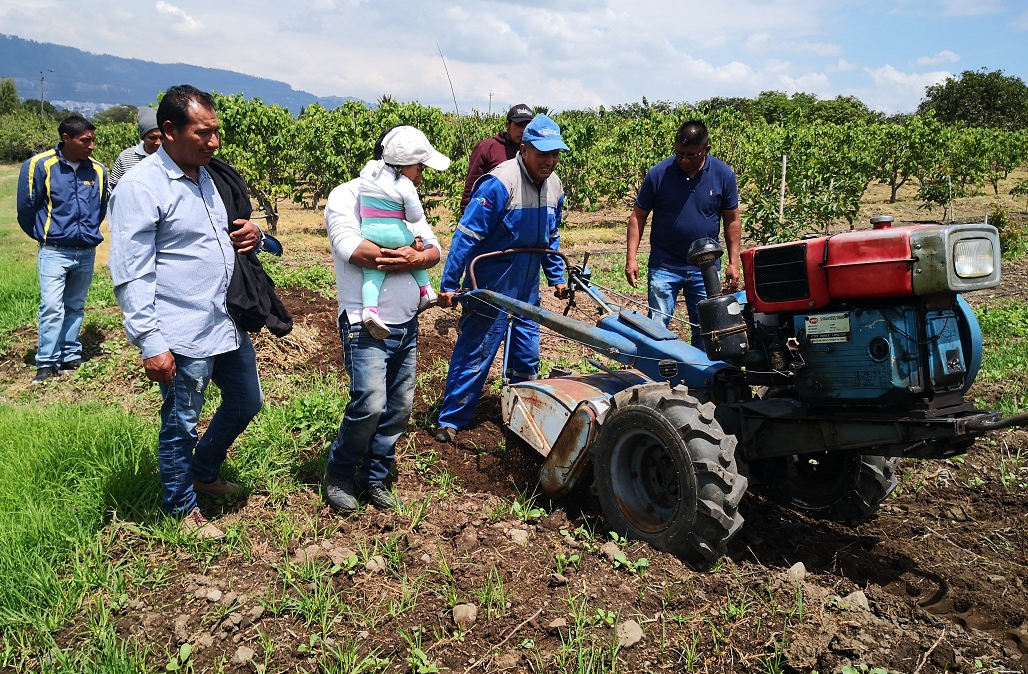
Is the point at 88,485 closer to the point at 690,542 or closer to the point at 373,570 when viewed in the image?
the point at 373,570

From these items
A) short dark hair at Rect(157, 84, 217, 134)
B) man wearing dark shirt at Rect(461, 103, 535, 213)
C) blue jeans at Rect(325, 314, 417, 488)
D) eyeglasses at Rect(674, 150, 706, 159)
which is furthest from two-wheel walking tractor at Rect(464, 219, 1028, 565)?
man wearing dark shirt at Rect(461, 103, 535, 213)

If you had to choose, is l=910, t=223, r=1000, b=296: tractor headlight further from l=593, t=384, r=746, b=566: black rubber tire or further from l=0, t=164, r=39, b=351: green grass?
l=0, t=164, r=39, b=351: green grass

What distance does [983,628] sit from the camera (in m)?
2.76

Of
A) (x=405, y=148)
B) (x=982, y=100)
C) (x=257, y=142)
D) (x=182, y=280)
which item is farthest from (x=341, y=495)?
(x=982, y=100)

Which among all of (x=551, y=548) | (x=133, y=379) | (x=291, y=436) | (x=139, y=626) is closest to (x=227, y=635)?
(x=139, y=626)

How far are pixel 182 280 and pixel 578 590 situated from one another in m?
2.07

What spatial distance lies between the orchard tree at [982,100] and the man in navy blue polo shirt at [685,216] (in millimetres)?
61593

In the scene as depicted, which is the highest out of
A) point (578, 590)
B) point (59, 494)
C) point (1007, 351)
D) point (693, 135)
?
point (693, 135)

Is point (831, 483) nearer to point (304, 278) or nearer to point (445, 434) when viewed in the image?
point (445, 434)

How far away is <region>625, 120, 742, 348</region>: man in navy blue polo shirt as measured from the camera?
5.11m

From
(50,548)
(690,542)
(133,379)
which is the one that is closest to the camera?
(690,542)

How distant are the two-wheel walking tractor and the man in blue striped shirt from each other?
1547 mm

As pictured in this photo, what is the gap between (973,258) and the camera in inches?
107

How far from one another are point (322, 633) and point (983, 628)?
2.46 metres
